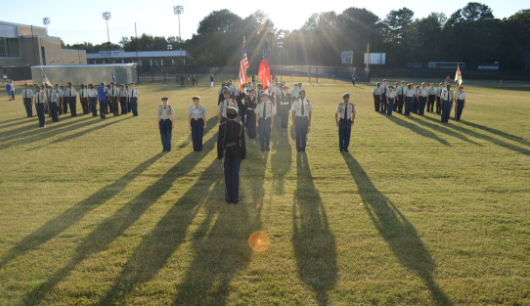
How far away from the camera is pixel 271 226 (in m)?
6.34

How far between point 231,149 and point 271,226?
5.69 feet

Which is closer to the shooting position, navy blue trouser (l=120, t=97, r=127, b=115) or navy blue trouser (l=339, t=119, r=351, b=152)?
navy blue trouser (l=339, t=119, r=351, b=152)

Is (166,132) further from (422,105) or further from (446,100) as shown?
(422,105)

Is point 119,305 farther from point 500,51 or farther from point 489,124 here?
point 500,51

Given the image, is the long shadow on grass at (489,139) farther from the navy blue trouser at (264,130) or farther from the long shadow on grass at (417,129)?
the navy blue trouser at (264,130)

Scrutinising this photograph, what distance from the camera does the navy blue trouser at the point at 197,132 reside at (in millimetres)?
11219

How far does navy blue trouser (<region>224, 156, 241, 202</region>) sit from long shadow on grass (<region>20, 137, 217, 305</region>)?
1.60 metres

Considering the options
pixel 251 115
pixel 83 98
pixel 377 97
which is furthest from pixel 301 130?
pixel 83 98

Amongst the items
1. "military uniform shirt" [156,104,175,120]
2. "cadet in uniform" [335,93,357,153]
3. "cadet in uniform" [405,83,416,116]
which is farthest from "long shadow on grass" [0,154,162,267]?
"cadet in uniform" [405,83,416,116]

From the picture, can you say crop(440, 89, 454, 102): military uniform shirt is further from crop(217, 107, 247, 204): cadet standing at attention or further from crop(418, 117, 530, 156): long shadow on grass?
crop(217, 107, 247, 204): cadet standing at attention

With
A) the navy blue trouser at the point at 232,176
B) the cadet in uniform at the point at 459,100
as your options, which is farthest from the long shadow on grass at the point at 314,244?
the cadet in uniform at the point at 459,100

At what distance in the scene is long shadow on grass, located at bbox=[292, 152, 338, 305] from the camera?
4.72 metres

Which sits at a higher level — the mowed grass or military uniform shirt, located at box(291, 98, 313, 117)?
military uniform shirt, located at box(291, 98, 313, 117)

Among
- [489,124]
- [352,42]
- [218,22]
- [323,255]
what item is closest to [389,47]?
[352,42]
